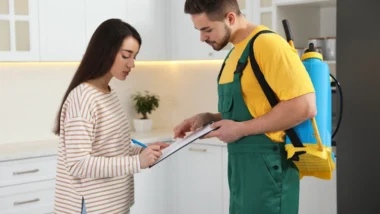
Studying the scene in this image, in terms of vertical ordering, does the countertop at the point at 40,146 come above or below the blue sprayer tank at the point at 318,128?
below

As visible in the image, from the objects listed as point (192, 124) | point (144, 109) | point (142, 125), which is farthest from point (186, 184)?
point (192, 124)

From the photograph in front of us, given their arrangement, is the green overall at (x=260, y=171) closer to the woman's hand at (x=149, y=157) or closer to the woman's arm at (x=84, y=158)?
the woman's hand at (x=149, y=157)

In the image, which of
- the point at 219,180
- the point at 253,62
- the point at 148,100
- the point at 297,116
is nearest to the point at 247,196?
the point at 297,116

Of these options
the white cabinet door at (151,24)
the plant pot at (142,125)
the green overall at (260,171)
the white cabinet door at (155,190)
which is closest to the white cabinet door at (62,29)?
the white cabinet door at (151,24)

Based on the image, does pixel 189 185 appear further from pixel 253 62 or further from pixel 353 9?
pixel 253 62

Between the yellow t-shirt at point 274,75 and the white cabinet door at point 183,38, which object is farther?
the white cabinet door at point 183,38

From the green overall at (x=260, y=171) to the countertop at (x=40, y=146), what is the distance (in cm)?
176

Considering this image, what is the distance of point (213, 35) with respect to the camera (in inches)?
83.7

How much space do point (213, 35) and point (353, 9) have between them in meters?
1.04

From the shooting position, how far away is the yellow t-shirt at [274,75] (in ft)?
6.18

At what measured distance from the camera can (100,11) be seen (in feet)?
13.2

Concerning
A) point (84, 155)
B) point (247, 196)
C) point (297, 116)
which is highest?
point (297, 116)

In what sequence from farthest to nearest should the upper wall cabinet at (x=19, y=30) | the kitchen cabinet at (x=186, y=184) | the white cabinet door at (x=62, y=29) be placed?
the kitchen cabinet at (x=186, y=184), the white cabinet door at (x=62, y=29), the upper wall cabinet at (x=19, y=30)

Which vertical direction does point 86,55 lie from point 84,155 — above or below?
above
